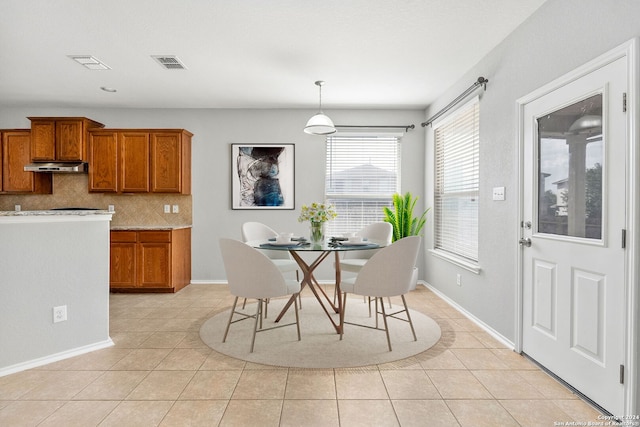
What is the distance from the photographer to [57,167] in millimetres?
4773

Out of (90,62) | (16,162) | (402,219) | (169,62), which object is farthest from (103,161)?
(402,219)

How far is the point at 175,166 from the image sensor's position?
189 inches

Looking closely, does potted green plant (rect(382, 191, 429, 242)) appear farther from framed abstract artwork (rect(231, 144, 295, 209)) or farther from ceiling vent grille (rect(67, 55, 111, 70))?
ceiling vent grille (rect(67, 55, 111, 70))

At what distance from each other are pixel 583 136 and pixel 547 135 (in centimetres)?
34

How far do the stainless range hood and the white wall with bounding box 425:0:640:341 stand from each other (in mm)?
5211

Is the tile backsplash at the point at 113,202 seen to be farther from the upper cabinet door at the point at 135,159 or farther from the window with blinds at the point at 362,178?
the window with blinds at the point at 362,178

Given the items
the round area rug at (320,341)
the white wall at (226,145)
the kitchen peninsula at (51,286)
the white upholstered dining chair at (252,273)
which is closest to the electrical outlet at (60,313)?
the kitchen peninsula at (51,286)

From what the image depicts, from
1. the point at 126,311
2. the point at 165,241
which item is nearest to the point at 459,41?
the point at 165,241

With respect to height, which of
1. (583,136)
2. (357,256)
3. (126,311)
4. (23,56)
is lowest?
(126,311)

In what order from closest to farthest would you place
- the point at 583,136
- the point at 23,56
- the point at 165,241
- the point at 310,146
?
the point at 583,136
the point at 23,56
the point at 165,241
the point at 310,146

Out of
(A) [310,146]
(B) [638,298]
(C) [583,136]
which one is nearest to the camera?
(B) [638,298]

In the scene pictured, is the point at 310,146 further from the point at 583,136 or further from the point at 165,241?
the point at 583,136

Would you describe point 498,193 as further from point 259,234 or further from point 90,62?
point 90,62

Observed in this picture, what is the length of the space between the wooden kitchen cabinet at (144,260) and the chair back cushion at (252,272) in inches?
89.0
